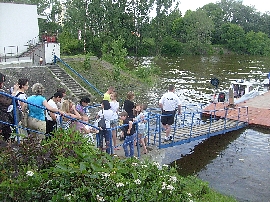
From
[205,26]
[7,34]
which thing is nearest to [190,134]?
[7,34]

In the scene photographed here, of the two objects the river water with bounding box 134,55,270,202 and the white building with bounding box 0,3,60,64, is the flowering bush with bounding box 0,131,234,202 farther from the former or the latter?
the white building with bounding box 0,3,60,64

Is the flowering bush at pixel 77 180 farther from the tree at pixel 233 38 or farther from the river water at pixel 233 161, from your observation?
the tree at pixel 233 38

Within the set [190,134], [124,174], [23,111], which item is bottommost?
[190,134]

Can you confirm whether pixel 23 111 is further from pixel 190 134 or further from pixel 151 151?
pixel 190 134

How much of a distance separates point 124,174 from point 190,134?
294 inches

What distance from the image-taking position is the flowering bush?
3.96 metres

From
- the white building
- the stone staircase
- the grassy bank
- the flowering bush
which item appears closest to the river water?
the flowering bush

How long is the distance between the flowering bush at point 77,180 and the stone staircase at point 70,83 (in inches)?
611

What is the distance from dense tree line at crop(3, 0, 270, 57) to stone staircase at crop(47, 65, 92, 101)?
7.94 m

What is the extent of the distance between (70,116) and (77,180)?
10.2 ft

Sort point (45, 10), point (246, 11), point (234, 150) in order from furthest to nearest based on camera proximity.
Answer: point (246, 11)
point (45, 10)
point (234, 150)

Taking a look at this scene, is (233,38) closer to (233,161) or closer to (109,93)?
(233,161)

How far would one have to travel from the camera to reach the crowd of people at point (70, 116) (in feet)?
21.3

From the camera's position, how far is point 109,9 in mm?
47344
